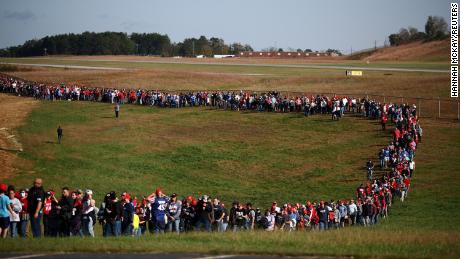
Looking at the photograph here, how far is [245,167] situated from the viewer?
141 feet

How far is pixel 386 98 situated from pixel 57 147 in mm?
34735

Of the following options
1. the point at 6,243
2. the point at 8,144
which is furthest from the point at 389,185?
the point at 8,144

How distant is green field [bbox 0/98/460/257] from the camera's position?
672 inches

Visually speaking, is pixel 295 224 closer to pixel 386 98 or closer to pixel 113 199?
pixel 113 199

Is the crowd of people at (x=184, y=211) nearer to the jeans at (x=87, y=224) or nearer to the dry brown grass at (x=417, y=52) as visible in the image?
the jeans at (x=87, y=224)

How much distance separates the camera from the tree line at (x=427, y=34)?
162 metres

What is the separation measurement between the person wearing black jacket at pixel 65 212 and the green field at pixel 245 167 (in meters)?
2.25

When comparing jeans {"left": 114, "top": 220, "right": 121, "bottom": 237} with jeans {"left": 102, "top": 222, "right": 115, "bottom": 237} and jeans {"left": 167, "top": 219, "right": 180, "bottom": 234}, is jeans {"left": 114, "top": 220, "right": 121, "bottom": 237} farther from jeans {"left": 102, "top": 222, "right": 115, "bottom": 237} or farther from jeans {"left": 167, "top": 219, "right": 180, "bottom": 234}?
jeans {"left": 167, "top": 219, "right": 180, "bottom": 234}

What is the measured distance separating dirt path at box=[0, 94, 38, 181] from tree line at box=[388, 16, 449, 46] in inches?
4347

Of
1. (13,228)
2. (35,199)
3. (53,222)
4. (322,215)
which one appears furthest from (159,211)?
(322,215)

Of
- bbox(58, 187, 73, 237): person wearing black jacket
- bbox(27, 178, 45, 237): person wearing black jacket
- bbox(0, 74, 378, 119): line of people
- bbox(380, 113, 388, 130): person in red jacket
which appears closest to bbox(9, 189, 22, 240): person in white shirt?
bbox(27, 178, 45, 237): person wearing black jacket

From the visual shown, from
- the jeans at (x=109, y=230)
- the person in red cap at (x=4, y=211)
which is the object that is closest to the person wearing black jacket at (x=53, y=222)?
the person in red cap at (x=4, y=211)

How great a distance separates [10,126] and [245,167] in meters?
24.2

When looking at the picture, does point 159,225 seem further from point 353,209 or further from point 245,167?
point 245,167
